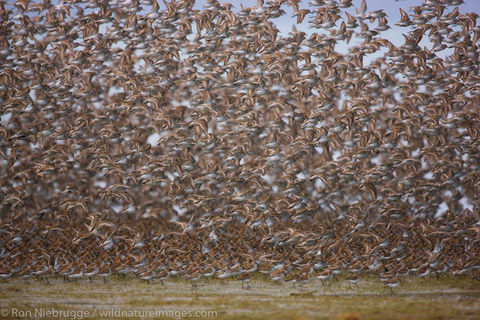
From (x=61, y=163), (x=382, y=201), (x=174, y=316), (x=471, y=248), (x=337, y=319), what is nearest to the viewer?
(x=337, y=319)

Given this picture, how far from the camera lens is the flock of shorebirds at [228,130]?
26.3m

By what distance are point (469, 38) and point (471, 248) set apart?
12.0 meters

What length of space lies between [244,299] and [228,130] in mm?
12534

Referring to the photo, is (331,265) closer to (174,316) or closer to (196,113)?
(174,316)

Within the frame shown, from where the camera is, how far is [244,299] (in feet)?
59.7

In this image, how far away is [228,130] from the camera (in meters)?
29.2

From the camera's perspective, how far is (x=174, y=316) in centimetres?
1656

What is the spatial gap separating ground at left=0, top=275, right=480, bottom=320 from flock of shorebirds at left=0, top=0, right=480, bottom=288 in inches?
135

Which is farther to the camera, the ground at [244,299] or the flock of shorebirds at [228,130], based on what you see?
the flock of shorebirds at [228,130]

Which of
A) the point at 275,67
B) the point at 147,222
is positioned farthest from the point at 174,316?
the point at 275,67

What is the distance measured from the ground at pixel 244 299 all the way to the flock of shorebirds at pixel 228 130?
344 cm

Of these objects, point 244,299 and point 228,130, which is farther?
point 228,130

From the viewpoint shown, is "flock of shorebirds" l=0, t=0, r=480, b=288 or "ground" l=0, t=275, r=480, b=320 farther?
"flock of shorebirds" l=0, t=0, r=480, b=288

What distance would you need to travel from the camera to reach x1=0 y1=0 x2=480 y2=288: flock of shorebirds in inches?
1037
